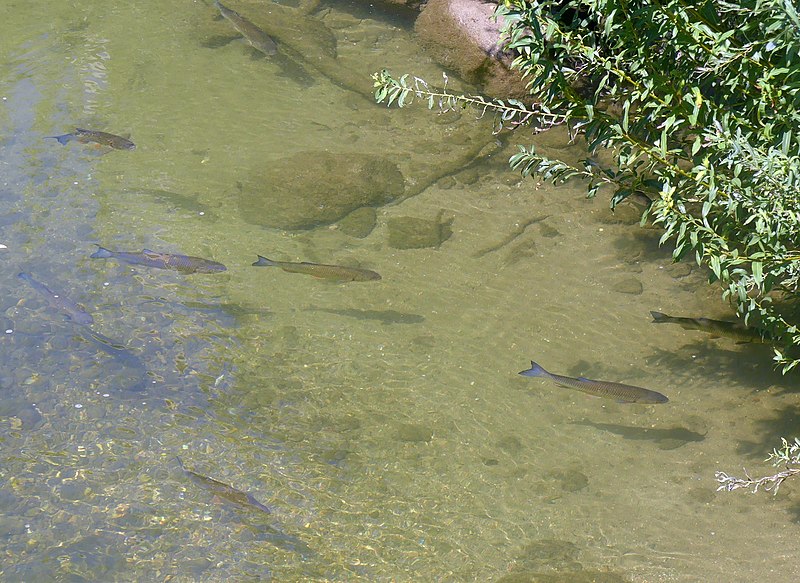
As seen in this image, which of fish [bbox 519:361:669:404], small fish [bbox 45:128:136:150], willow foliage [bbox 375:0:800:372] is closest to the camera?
willow foliage [bbox 375:0:800:372]

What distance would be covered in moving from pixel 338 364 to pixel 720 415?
9.19 feet

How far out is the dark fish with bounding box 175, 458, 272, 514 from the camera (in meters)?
4.89

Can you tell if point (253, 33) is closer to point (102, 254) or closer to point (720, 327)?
point (102, 254)

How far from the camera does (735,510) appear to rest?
5.07m

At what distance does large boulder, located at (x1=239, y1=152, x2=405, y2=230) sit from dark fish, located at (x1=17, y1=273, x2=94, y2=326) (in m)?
1.84

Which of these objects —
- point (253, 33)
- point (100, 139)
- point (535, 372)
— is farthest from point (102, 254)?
point (253, 33)

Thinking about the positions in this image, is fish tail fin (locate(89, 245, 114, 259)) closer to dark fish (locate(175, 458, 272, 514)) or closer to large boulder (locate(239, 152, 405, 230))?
large boulder (locate(239, 152, 405, 230))

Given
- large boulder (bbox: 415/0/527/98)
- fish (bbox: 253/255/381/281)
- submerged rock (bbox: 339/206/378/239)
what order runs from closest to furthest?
1. fish (bbox: 253/255/381/281)
2. submerged rock (bbox: 339/206/378/239)
3. large boulder (bbox: 415/0/527/98)

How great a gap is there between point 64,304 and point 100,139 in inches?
91.7

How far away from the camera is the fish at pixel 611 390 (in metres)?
5.45

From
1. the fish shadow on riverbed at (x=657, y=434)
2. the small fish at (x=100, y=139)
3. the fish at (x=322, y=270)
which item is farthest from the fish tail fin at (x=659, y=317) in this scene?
the small fish at (x=100, y=139)

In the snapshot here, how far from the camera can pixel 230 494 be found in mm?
4906

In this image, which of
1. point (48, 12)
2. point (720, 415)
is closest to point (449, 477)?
point (720, 415)

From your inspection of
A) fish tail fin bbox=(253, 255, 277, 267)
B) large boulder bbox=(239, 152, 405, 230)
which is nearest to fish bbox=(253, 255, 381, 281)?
fish tail fin bbox=(253, 255, 277, 267)
